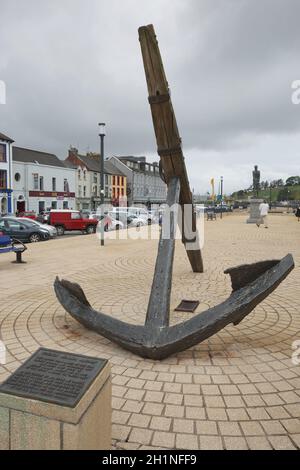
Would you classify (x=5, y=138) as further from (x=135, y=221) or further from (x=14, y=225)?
(x=14, y=225)

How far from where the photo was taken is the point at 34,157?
40.2m

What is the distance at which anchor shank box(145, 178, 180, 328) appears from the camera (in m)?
3.32

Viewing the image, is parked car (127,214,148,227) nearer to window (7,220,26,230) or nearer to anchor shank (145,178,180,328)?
window (7,220,26,230)

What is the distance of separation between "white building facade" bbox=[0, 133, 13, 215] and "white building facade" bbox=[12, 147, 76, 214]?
4.53ft

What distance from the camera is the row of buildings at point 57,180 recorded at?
34781 mm

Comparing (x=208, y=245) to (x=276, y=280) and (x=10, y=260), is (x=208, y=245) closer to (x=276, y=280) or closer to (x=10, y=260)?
(x=10, y=260)

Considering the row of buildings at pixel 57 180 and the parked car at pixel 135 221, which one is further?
the row of buildings at pixel 57 180

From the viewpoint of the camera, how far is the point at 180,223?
5.88 metres

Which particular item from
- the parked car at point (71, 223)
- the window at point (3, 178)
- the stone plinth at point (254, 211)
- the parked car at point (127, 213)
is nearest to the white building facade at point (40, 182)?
the window at point (3, 178)

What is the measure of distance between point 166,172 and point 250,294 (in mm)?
2339

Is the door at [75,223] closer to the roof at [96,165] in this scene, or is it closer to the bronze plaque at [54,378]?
the bronze plaque at [54,378]
